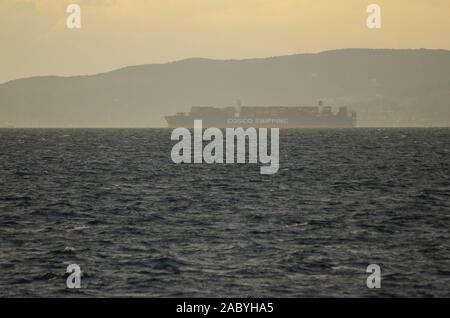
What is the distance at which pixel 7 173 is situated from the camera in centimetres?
6462

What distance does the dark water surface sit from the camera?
2453 cm

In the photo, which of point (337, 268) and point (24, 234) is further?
point (24, 234)

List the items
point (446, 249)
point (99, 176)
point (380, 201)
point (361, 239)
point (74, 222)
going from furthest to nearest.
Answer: point (99, 176), point (380, 201), point (74, 222), point (361, 239), point (446, 249)

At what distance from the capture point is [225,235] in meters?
32.6

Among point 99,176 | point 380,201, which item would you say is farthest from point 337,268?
point 99,176

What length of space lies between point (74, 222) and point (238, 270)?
1268 cm

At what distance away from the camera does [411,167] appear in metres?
71.7

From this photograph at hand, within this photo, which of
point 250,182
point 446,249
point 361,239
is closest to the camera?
point 446,249

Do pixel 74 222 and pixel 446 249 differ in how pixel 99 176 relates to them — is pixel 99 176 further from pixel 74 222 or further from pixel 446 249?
pixel 446 249

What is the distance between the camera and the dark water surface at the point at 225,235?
966 inches
